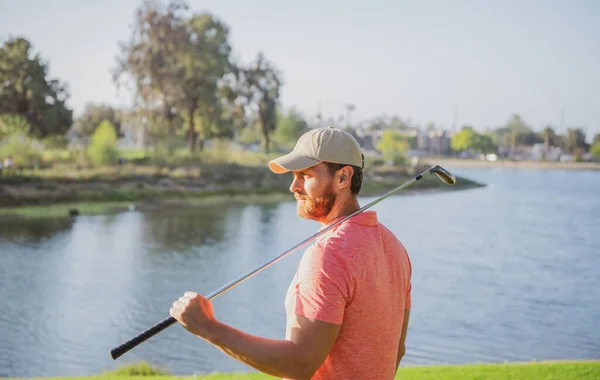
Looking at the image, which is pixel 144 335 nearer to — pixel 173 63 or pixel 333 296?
pixel 333 296

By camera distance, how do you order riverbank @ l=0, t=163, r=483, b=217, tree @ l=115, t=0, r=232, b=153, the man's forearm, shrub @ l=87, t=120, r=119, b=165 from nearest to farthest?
the man's forearm
riverbank @ l=0, t=163, r=483, b=217
shrub @ l=87, t=120, r=119, b=165
tree @ l=115, t=0, r=232, b=153

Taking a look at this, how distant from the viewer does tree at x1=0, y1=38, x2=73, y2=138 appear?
38562mm

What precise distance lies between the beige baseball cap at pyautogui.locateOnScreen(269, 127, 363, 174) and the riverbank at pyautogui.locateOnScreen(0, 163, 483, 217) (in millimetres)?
24683

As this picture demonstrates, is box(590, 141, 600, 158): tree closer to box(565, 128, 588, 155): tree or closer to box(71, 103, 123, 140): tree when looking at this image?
box(565, 128, 588, 155): tree

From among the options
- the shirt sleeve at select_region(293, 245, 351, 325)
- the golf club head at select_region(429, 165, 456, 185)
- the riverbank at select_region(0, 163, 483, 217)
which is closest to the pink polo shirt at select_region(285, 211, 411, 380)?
the shirt sleeve at select_region(293, 245, 351, 325)

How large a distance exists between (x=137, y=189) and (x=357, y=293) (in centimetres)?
3078

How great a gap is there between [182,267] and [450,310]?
6.07 metres

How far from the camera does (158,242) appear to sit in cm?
2019

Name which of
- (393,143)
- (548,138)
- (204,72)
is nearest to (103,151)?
(204,72)

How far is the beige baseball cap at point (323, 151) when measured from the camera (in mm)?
1943

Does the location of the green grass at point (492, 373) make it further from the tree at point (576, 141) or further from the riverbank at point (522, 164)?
the tree at point (576, 141)

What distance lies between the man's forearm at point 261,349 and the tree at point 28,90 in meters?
39.2

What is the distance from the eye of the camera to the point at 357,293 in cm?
183

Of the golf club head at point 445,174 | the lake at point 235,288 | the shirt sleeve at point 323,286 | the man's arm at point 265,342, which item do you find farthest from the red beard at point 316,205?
the lake at point 235,288
